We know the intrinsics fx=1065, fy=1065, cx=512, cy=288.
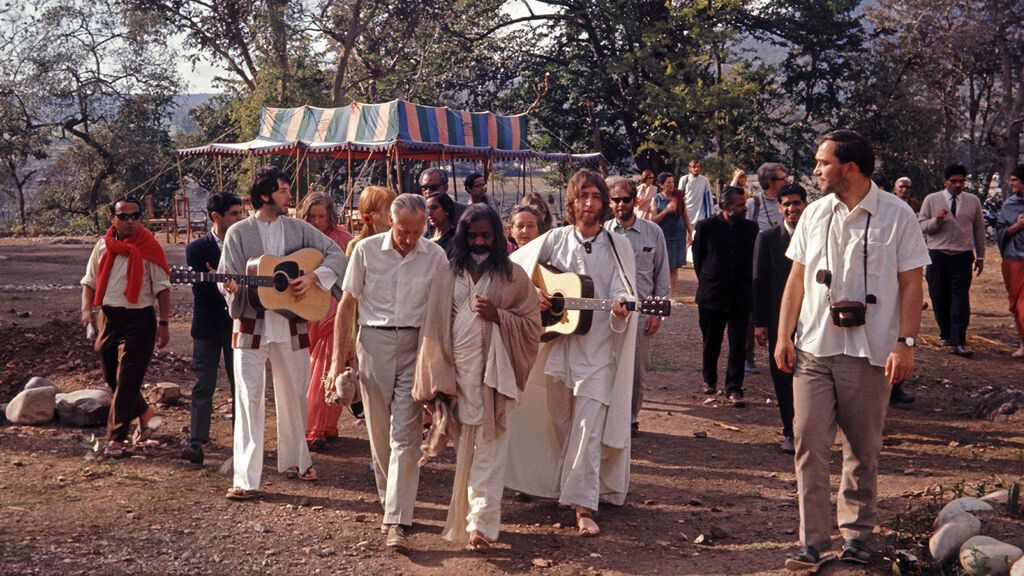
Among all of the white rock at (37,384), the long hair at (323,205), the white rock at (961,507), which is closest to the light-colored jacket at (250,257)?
the long hair at (323,205)

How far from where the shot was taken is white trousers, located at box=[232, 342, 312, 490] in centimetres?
640

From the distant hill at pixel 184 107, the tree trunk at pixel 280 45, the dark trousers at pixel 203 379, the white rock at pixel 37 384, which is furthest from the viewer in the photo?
the distant hill at pixel 184 107

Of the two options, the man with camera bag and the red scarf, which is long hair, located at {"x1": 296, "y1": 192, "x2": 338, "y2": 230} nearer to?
the red scarf

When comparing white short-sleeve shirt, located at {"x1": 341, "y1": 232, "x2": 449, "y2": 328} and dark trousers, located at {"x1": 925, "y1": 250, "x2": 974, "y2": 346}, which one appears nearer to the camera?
white short-sleeve shirt, located at {"x1": 341, "y1": 232, "x2": 449, "y2": 328}

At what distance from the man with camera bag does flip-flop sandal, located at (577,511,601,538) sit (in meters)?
1.14

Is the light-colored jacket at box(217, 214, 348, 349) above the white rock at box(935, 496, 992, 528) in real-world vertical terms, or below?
above

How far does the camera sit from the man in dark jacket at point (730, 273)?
29.3 feet

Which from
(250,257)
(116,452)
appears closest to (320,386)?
(116,452)

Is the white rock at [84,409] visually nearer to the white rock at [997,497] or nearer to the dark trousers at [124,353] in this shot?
the dark trousers at [124,353]

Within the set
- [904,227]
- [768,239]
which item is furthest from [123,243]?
[904,227]

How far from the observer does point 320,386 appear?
785 cm

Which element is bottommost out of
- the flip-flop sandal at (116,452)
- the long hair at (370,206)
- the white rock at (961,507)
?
the flip-flop sandal at (116,452)

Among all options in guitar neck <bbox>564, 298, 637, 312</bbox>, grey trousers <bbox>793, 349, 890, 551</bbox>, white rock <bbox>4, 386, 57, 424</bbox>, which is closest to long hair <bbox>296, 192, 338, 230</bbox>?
white rock <bbox>4, 386, 57, 424</bbox>

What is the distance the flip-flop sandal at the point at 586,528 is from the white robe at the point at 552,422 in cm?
38
